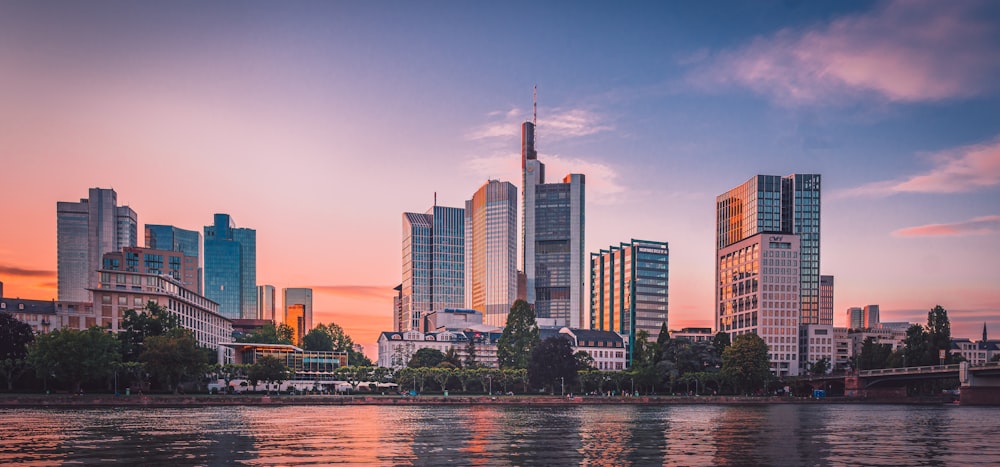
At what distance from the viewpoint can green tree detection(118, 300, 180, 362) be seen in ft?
488

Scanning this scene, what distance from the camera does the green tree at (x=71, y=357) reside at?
12038 centimetres

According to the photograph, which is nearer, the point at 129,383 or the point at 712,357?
the point at 129,383

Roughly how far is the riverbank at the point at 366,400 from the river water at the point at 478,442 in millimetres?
30417

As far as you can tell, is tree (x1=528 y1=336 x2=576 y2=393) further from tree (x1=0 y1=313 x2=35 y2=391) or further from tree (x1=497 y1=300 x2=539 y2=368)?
tree (x1=0 y1=313 x2=35 y2=391)

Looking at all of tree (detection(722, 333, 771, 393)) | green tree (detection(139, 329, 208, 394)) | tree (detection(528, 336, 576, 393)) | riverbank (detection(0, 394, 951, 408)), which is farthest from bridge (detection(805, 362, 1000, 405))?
green tree (detection(139, 329, 208, 394))

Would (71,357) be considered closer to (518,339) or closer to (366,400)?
(366,400)

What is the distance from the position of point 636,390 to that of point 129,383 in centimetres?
10282

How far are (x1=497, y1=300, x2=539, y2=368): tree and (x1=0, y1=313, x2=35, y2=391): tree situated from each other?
96.9 metres

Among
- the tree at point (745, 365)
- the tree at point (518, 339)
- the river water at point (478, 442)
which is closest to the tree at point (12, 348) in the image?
the river water at point (478, 442)

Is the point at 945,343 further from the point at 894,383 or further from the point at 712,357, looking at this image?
the point at 712,357

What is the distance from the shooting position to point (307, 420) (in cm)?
8856

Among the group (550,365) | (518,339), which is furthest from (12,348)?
(518,339)

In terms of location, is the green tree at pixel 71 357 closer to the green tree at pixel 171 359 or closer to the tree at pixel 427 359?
the green tree at pixel 171 359

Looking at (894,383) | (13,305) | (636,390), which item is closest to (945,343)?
(894,383)
